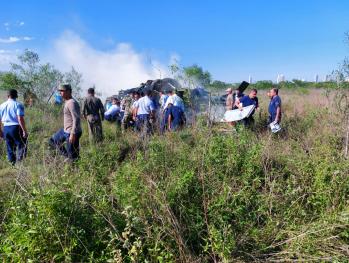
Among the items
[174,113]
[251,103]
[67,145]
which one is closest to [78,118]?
[67,145]

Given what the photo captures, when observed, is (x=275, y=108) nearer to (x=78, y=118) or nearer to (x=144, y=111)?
(x=144, y=111)

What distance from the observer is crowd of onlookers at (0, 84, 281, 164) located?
5820 mm

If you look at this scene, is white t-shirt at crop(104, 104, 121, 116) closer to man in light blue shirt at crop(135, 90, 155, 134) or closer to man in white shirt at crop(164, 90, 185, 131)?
man in light blue shirt at crop(135, 90, 155, 134)

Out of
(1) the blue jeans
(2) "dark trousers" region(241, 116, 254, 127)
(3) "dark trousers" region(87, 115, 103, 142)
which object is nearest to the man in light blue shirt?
(3) "dark trousers" region(87, 115, 103, 142)

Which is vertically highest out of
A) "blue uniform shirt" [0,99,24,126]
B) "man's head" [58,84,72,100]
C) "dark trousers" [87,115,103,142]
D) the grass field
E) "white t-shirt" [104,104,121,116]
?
"man's head" [58,84,72,100]

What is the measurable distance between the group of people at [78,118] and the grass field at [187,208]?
476mm

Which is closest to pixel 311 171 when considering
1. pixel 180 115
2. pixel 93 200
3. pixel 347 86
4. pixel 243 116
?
pixel 347 86

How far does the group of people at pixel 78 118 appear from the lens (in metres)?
5.79

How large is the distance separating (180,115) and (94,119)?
2.26 meters

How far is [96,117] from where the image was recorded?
25.8 feet

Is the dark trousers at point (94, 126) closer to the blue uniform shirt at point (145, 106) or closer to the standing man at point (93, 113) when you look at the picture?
the standing man at point (93, 113)

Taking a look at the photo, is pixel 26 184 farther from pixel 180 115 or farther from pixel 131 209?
pixel 180 115

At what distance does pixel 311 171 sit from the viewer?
A: 4.88m

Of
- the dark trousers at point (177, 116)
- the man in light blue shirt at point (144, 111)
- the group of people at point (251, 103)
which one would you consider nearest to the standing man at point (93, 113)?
the man in light blue shirt at point (144, 111)
